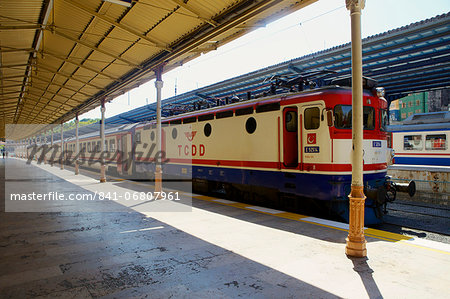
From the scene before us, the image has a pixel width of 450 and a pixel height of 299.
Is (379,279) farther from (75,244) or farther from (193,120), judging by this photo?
(193,120)

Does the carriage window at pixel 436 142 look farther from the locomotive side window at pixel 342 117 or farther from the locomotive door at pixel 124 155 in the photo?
the locomotive door at pixel 124 155

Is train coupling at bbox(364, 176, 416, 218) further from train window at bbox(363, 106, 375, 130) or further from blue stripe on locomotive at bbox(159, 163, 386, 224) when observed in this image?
train window at bbox(363, 106, 375, 130)

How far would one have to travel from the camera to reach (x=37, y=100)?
1820 centimetres

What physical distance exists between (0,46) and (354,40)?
986 centimetres

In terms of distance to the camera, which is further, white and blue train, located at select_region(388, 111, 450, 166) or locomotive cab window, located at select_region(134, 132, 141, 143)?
locomotive cab window, located at select_region(134, 132, 141, 143)

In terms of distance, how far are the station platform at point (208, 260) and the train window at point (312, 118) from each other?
2257mm

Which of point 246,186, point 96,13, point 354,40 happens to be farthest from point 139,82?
point 354,40

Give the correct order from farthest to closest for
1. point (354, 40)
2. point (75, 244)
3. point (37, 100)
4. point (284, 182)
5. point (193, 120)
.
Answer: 1. point (37, 100)
2. point (193, 120)
3. point (284, 182)
4. point (75, 244)
5. point (354, 40)

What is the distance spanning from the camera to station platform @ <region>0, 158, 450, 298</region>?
3.87 meters

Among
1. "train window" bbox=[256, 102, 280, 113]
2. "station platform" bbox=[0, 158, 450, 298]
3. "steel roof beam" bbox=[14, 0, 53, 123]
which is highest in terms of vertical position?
"steel roof beam" bbox=[14, 0, 53, 123]

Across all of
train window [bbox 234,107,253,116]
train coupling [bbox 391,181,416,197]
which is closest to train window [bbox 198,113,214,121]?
train window [bbox 234,107,253,116]

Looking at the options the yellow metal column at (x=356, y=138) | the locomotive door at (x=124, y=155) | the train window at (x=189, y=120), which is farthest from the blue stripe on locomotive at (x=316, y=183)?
the locomotive door at (x=124, y=155)

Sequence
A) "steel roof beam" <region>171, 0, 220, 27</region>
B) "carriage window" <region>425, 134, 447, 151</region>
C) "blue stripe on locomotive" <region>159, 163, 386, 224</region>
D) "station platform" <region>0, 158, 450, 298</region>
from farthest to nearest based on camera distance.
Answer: "carriage window" <region>425, 134, 447, 151</region>
"blue stripe on locomotive" <region>159, 163, 386, 224</region>
"steel roof beam" <region>171, 0, 220, 27</region>
"station platform" <region>0, 158, 450, 298</region>

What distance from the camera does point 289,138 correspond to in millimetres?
8367
